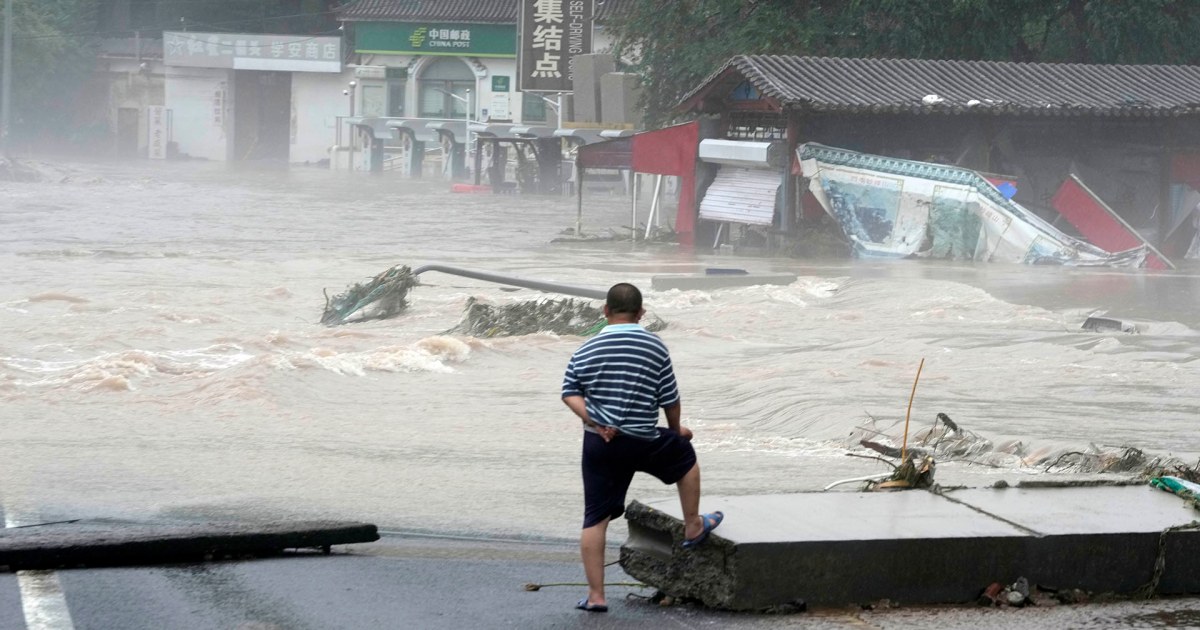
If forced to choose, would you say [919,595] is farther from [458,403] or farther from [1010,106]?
[1010,106]

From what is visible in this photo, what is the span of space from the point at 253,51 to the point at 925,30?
Answer: 120 ft

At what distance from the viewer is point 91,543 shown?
568cm

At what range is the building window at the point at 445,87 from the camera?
53.1 m

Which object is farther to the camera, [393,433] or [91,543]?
[393,433]

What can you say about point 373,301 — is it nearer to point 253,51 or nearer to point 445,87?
point 445,87

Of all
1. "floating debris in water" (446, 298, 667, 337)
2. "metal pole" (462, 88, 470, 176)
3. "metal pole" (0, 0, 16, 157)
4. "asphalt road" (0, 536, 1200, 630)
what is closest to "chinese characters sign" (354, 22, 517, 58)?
"metal pole" (462, 88, 470, 176)

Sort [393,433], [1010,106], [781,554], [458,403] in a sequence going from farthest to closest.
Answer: [1010,106] → [458,403] → [393,433] → [781,554]

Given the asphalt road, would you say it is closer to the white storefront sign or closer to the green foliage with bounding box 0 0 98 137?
the white storefront sign

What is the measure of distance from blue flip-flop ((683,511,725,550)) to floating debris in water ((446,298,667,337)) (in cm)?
913

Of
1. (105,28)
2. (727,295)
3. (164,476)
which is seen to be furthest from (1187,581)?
(105,28)

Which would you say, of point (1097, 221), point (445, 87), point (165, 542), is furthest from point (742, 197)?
point (445, 87)

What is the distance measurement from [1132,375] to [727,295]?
23.0 ft

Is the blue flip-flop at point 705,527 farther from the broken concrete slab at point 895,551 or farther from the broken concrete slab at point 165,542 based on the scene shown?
the broken concrete slab at point 165,542

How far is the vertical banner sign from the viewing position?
196ft
